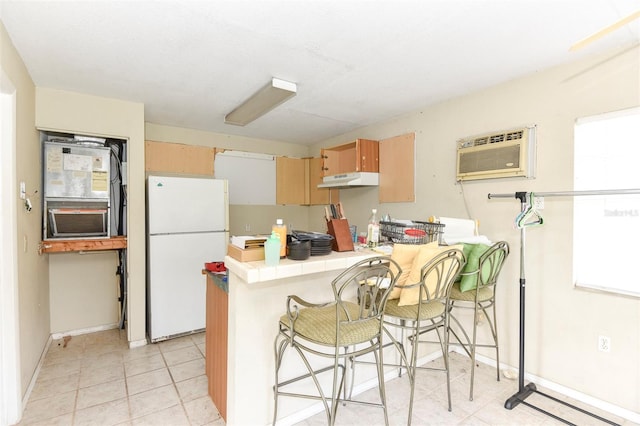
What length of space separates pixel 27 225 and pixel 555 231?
13.0ft

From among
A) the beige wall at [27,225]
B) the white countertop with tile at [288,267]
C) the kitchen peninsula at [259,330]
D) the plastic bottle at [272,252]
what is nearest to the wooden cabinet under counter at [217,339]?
the kitchen peninsula at [259,330]

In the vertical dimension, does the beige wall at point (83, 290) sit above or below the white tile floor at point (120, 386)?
above

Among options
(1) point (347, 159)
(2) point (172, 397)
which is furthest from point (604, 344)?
(1) point (347, 159)

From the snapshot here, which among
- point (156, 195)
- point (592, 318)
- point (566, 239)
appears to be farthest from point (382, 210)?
point (156, 195)

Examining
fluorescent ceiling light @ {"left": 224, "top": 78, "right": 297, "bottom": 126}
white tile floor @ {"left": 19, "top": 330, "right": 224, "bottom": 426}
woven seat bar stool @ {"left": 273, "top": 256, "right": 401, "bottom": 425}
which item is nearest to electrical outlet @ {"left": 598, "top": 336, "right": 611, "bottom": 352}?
woven seat bar stool @ {"left": 273, "top": 256, "right": 401, "bottom": 425}

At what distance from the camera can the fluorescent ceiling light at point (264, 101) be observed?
258 cm

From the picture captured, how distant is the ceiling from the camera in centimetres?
163

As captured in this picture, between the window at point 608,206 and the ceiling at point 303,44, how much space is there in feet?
1.76

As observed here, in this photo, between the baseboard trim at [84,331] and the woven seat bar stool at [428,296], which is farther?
the baseboard trim at [84,331]

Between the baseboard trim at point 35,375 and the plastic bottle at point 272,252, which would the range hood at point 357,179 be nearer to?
the plastic bottle at point 272,252

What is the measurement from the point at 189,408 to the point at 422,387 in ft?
5.58

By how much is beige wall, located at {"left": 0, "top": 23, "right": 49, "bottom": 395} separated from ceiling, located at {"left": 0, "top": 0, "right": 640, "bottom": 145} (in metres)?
0.15

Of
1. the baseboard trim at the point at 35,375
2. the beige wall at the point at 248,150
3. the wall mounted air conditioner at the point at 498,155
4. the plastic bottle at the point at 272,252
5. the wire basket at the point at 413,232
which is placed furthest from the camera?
the beige wall at the point at 248,150

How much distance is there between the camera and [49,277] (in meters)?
3.21
